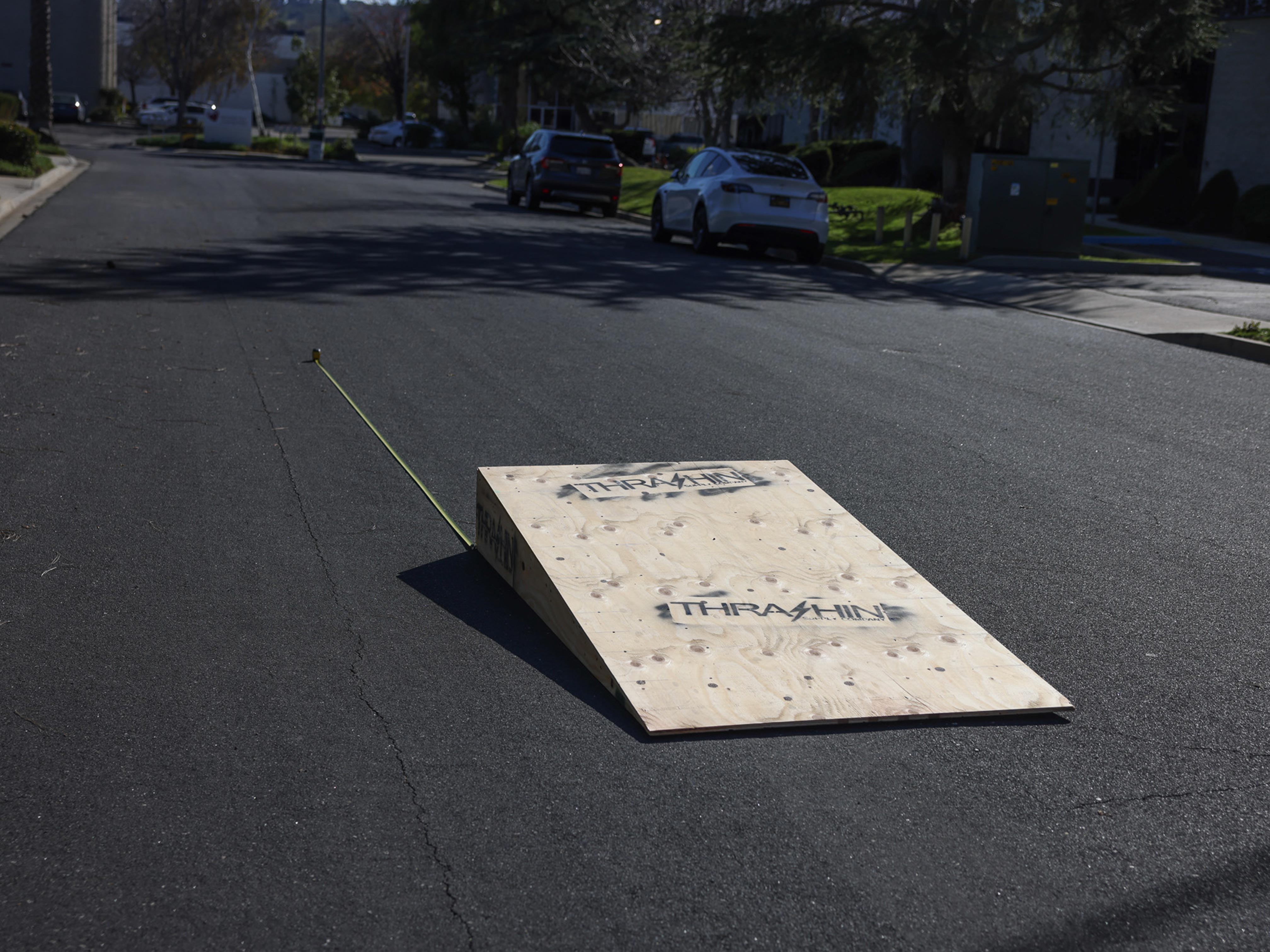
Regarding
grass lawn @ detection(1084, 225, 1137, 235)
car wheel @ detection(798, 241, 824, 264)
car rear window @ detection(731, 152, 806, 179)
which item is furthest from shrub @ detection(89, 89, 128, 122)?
car wheel @ detection(798, 241, 824, 264)

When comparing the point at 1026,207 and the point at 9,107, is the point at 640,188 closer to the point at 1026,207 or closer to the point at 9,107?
the point at 1026,207

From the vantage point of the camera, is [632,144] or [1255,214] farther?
[632,144]

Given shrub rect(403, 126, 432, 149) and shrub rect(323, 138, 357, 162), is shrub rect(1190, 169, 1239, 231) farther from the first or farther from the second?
shrub rect(403, 126, 432, 149)

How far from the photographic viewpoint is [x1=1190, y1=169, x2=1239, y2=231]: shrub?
98.4 feet

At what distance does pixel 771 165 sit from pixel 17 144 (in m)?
16.9

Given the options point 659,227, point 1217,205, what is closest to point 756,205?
point 659,227

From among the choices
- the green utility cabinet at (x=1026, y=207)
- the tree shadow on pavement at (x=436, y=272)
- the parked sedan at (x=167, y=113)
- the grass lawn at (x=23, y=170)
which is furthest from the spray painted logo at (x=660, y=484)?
the parked sedan at (x=167, y=113)

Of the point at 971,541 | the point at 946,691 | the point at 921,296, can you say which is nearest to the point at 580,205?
the point at 921,296

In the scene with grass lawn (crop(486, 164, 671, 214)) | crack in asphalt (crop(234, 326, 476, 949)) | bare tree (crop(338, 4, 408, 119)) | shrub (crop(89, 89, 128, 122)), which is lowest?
crack in asphalt (crop(234, 326, 476, 949))

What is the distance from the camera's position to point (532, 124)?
6481 centimetres

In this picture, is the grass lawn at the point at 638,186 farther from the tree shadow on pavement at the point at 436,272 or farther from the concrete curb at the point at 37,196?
the concrete curb at the point at 37,196

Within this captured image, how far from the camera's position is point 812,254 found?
21234 millimetres

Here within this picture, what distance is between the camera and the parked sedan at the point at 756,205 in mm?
20422

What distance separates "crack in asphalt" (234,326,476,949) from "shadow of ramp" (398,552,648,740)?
37cm
